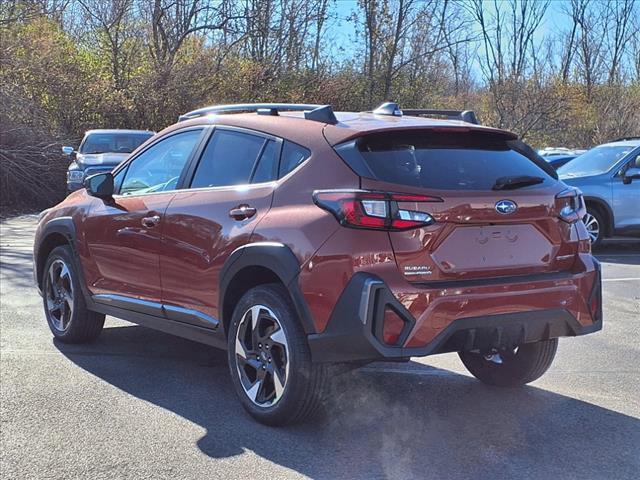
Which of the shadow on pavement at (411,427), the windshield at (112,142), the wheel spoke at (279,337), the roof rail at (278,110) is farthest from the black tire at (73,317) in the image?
the windshield at (112,142)

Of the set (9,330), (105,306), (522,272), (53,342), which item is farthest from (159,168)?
(522,272)

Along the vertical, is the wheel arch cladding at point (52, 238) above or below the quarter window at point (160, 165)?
below

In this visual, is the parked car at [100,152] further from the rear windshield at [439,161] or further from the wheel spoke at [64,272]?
the rear windshield at [439,161]

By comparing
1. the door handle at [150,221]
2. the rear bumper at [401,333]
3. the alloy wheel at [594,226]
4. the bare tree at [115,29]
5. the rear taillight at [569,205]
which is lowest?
the alloy wheel at [594,226]

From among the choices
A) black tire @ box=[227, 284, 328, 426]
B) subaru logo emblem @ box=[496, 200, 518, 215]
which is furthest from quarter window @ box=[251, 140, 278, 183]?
subaru logo emblem @ box=[496, 200, 518, 215]

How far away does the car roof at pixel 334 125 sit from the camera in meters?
4.02

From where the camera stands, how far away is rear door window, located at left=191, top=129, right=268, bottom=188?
4.48 metres

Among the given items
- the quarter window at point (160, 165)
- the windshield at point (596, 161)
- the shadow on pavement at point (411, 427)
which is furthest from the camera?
the windshield at point (596, 161)

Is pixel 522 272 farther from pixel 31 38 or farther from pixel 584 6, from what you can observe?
pixel 584 6

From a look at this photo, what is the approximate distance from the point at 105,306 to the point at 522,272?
3.10 metres

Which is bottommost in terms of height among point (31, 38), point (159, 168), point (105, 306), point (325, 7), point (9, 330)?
point (9, 330)

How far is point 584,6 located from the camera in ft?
140

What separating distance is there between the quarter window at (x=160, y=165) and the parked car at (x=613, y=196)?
7.76m

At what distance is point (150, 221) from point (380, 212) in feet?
6.35
